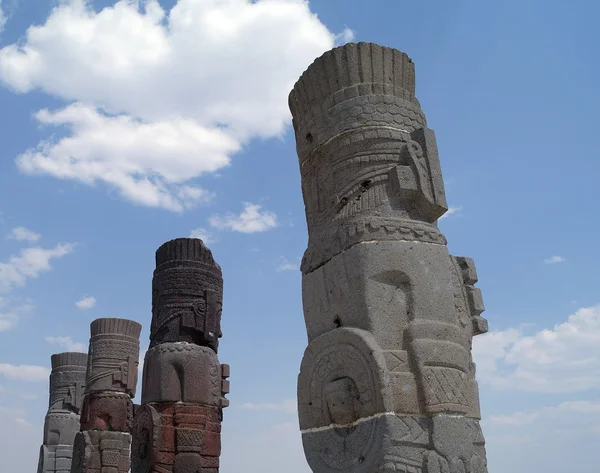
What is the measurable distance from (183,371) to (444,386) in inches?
254

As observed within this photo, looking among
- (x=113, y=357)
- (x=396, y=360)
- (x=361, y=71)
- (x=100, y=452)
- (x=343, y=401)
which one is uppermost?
(x=113, y=357)

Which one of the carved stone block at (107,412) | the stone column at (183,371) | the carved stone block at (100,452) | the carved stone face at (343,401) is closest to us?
the carved stone face at (343,401)

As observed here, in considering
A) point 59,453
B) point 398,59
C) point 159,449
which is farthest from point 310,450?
point 59,453

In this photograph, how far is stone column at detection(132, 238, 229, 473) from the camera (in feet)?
31.8

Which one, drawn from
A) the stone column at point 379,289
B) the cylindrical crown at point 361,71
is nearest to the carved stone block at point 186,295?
the stone column at point 379,289

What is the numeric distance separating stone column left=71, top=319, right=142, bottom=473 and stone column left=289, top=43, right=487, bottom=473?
8.68 m

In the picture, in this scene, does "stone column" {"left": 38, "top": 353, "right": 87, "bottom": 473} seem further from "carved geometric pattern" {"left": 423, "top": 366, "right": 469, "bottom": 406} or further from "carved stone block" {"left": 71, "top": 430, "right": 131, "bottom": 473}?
"carved geometric pattern" {"left": 423, "top": 366, "right": 469, "bottom": 406}

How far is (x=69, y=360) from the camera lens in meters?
16.1

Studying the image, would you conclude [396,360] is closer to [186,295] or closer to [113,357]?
[186,295]

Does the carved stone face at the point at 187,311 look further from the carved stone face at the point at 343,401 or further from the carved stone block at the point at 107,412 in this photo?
the carved stone face at the point at 343,401

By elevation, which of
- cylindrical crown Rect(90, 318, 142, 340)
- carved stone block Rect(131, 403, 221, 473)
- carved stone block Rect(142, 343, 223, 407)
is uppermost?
cylindrical crown Rect(90, 318, 142, 340)

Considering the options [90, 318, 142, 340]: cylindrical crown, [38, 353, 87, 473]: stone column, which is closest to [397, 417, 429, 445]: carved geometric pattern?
[90, 318, 142, 340]: cylindrical crown

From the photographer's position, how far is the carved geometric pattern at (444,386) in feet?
13.9

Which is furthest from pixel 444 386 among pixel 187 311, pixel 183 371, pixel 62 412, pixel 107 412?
pixel 62 412
